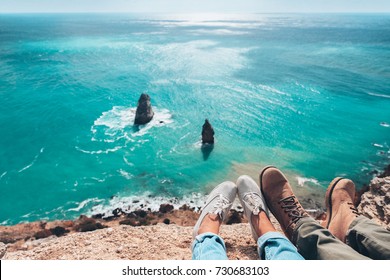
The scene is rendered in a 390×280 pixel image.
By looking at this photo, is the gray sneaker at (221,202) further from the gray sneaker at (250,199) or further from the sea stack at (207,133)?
the sea stack at (207,133)

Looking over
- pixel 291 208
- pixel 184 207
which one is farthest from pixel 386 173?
pixel 291 208

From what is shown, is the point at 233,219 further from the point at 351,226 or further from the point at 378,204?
the point at 351,226

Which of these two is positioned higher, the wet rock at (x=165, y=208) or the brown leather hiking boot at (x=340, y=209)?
the brown leather hiking boot at (x=340, y=209)

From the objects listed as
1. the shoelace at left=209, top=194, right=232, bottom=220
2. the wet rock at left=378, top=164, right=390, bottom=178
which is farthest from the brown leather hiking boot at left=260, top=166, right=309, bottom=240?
the wet rock at left=378, top=164, right=390, bottom=178

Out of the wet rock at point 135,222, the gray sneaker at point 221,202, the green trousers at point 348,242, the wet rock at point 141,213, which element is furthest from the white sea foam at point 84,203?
the green trousers at point 348,242

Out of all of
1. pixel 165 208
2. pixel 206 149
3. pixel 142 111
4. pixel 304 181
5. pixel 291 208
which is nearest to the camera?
Result: pixel 291 208

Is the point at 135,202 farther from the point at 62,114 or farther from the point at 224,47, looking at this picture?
the point at 224,47

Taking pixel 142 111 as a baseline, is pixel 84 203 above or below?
below
